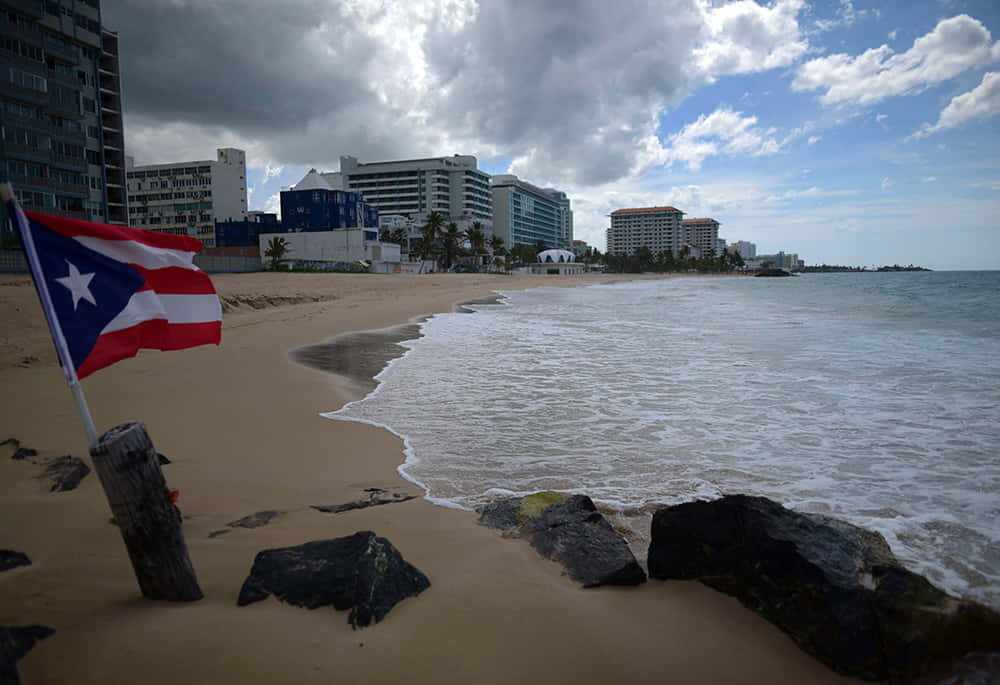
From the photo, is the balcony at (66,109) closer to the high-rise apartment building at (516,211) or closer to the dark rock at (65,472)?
the dark rock at (65,472)

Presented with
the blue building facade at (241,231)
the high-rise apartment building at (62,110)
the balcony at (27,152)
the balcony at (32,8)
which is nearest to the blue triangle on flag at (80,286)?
the high-rise apartment building at (62,110)

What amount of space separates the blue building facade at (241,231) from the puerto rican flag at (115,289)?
86782mm

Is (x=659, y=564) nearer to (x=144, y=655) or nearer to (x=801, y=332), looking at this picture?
(x=144, y=655)

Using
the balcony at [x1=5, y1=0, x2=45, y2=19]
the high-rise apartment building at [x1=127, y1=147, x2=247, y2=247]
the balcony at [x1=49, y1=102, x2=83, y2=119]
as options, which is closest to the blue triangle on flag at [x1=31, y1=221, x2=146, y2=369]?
the balcony at [x1=49, y1=102, x2=83, y2=119]

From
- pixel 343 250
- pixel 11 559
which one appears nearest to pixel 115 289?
pixel 11 559

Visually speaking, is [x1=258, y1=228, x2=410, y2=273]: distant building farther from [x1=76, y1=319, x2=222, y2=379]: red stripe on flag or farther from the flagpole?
the flagpole

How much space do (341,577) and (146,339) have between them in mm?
1829

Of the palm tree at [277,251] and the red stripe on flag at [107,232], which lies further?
the palm tree at [277,251]

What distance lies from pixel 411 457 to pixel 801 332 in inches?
607

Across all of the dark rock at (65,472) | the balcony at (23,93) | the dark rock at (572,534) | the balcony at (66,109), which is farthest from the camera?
the balcony at (66,109)

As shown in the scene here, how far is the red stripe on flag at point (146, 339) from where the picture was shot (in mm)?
2834

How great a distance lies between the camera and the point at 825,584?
98.6 inches

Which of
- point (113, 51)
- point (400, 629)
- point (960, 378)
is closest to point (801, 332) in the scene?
point (960, 378)

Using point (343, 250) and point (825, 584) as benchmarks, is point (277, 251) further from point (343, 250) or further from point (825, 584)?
point (825, 584)
